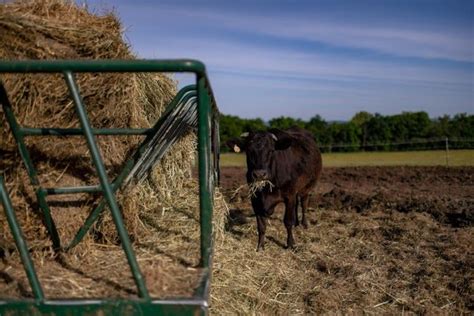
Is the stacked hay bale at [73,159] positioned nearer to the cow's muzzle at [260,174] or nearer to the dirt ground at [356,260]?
the dirt ground at [356,260]

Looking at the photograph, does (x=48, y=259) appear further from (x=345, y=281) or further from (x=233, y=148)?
(x=233, y=148)

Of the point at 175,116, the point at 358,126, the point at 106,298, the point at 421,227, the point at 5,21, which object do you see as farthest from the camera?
the point at 358,126

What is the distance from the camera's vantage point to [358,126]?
127 ft

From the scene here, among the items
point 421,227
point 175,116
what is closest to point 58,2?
point 175,116

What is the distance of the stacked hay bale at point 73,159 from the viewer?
2627 millimetres

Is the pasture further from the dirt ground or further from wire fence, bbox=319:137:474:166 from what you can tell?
the dirt ground

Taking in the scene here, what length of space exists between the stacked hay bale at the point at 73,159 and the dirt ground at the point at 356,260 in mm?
1106

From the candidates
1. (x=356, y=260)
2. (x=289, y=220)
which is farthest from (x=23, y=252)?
(x=289, y=220)

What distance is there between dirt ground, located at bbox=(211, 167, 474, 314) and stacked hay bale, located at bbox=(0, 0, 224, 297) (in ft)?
3.63

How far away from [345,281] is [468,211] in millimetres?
4313

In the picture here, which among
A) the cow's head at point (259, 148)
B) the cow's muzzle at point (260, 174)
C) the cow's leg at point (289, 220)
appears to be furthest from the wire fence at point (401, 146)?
the cow's muzzle at point (260, 174)

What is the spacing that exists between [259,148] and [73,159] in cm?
359

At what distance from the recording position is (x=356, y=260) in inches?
247

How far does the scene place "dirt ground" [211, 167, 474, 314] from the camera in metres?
4.73
